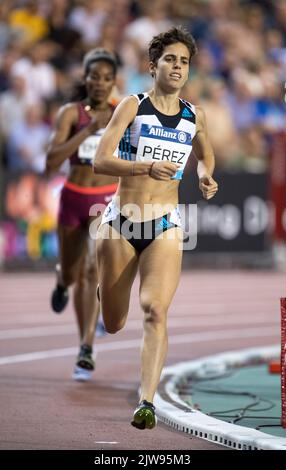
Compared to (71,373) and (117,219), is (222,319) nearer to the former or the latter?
(71,373)

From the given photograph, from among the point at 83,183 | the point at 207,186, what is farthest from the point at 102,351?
the point at 207,186

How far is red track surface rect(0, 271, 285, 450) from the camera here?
7.75 metres

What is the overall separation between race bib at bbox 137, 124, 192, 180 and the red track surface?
1.63 m

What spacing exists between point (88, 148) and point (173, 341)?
10.1 ft

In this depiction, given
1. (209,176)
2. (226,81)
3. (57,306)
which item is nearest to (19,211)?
(226,81)

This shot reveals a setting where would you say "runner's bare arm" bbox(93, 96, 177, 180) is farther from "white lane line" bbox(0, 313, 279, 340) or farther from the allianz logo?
"white lane line" bbox(0, 313, 279, 340)

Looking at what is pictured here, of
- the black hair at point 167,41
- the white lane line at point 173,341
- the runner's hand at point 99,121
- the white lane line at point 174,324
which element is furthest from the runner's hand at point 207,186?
the white lane line at point 174,324

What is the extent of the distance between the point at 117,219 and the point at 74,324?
6.91m

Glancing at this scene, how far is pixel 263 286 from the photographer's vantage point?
66.4ft

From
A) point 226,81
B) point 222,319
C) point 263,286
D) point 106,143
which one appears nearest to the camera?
point 106,143

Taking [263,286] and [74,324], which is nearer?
[74,324]

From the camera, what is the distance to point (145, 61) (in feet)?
72.8

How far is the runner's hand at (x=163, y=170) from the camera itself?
7.44m

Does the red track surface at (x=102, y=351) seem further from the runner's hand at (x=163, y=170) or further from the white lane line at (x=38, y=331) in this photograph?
the runner's hand at (x=163, y=170)
